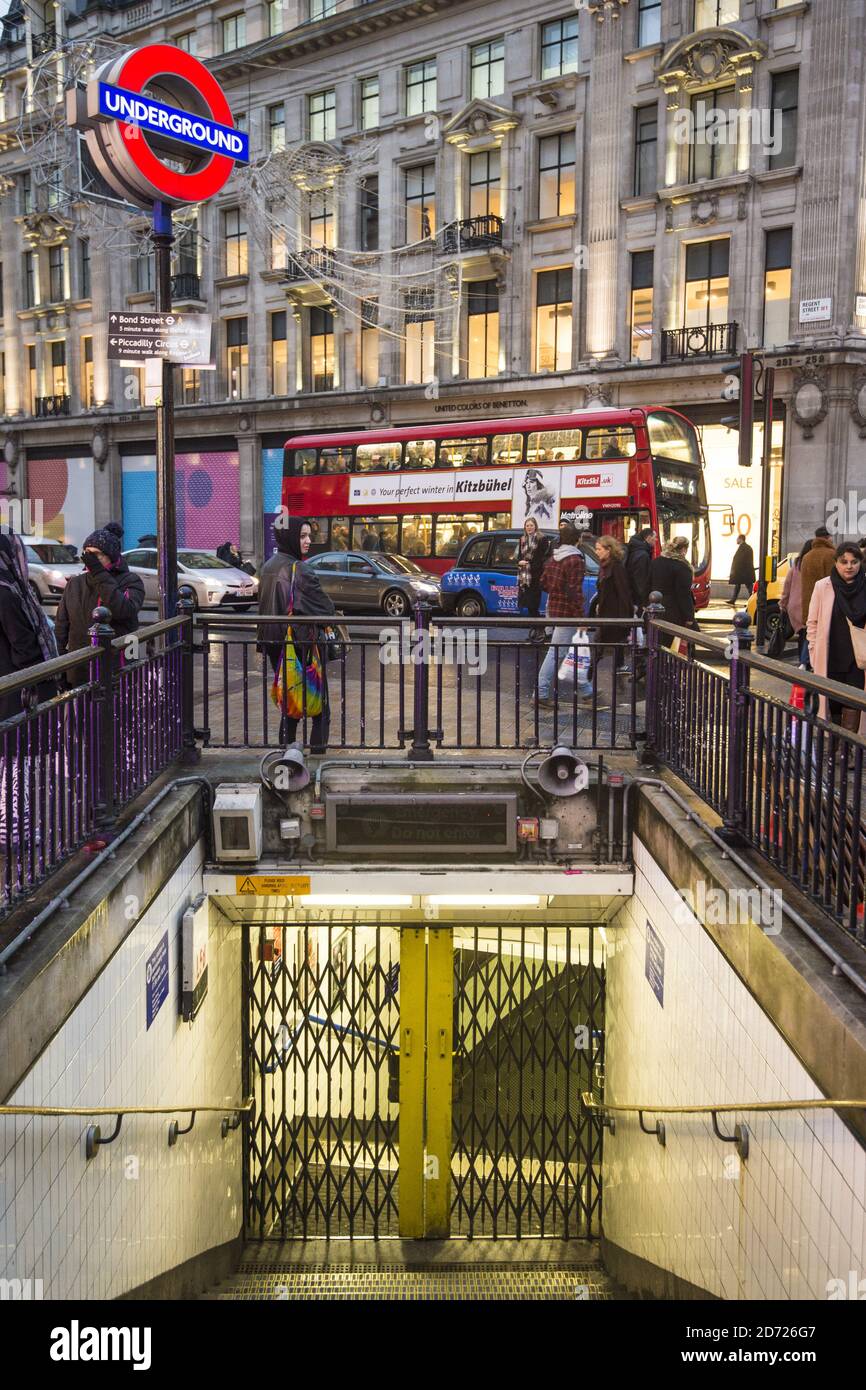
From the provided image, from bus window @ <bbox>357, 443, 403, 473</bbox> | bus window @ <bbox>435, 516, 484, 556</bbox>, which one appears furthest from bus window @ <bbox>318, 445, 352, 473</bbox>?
bus window @ <bbox>435, 516, 484, 556</bbox>

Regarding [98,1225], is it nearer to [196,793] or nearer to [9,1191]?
[9,1191]

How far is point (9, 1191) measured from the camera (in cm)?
382

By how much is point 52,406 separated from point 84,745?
40.3 metres

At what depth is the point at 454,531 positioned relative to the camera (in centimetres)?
2286

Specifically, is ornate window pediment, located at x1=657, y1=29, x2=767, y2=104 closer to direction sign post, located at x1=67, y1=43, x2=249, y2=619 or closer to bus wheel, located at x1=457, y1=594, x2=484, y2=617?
bus wheel, located at x1=457, y1=594, x2=484, y2=617

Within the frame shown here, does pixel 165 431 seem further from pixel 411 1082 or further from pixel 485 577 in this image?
pixel 485 577

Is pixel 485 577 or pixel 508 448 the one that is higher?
pixel 508 448

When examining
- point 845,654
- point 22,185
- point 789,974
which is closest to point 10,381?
point 22,185

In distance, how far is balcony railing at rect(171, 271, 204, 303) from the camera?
121ft

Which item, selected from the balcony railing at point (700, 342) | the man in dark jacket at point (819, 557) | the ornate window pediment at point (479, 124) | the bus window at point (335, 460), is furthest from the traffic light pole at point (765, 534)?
the ornate window pediment at point (479, 124)

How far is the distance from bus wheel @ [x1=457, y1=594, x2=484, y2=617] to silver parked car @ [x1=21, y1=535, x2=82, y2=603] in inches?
317

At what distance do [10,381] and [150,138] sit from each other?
3965cm

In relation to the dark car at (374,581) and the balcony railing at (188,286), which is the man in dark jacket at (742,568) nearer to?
the dark car at (374,581)

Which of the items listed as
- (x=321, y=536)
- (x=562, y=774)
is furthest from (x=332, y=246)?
(x=562, y=774)
